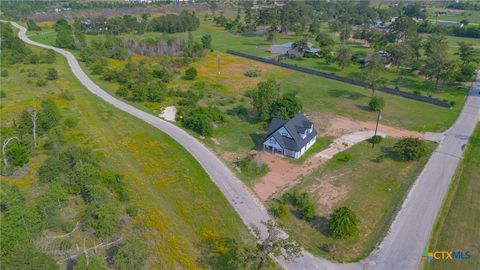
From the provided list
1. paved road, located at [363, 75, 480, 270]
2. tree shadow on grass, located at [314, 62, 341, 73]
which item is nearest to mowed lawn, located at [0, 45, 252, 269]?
paved road, located at [363, 75, 480, 270]

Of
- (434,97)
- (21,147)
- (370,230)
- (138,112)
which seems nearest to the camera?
(370,230)

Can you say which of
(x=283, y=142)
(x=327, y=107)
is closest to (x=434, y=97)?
(x=327, y=107)

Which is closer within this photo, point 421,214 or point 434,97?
point 421,214

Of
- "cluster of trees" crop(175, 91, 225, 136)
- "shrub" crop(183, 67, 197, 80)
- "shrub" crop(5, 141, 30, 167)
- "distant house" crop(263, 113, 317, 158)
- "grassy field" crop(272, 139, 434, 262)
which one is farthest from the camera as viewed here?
"shrub" crop(183, 67, 197, 80)

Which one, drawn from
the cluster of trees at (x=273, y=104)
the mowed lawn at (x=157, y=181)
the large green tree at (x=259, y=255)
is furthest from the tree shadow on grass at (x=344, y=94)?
the large green tree at (x=259, y=255)

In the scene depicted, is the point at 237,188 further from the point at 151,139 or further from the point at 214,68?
the point at 214,68

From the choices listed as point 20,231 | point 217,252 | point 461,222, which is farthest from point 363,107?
point 20,231

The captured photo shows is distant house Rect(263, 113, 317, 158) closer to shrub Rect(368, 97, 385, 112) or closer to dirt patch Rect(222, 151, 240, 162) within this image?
dirt patch Rect(222, 151, 240, 162)
